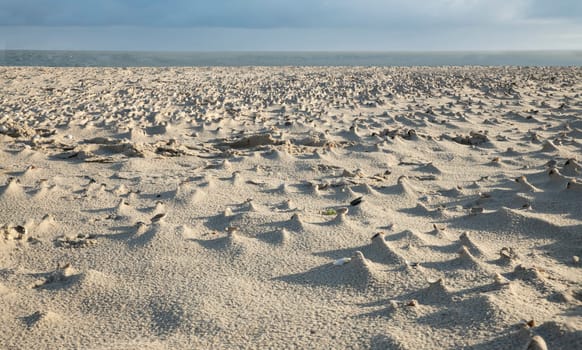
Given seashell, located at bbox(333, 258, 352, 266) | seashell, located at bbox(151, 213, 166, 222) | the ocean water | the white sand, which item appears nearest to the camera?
the white sand

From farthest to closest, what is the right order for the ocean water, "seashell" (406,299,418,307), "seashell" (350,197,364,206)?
the ocean water < "seashell" (350,197,364,206) < "seashell" (406,299,418,307)

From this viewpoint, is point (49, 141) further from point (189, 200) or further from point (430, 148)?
point (430, 148)

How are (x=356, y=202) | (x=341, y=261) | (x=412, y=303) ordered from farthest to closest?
(x=356, y=202)
(x=341, y=261)
(x=412, y=303)

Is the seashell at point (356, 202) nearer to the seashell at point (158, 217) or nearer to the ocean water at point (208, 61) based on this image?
the seashell at point (158, 217)

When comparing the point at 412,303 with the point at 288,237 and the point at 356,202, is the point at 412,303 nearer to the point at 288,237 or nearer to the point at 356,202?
the point at 288,237

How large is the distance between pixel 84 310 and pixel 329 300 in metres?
1.32

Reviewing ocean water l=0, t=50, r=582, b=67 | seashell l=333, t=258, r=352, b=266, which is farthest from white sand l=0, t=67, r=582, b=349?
ocean water l=0, t=50, r=582, b=67

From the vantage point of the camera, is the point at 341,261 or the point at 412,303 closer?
the point at 412,303

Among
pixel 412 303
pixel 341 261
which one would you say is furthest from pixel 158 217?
pixel 412 303

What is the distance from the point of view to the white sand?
2.57 m

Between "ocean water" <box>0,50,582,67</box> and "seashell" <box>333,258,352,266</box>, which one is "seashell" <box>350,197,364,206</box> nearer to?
"seashell" <box>333,258,352,266</box>

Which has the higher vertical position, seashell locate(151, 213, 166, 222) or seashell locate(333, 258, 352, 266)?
seashell locate(151, 213, 166, 222)

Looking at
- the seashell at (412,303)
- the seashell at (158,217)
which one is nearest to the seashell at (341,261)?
the seashell at (412,303)

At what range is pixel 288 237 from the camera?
12.2 ft
